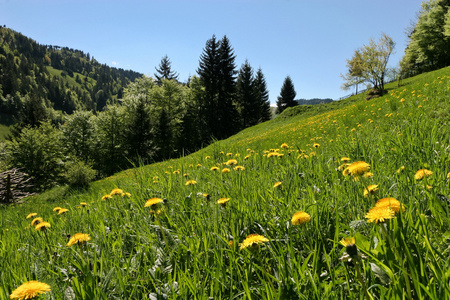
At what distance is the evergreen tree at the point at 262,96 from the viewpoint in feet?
189

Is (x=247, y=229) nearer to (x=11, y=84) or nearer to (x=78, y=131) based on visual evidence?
(x=78, y=131)

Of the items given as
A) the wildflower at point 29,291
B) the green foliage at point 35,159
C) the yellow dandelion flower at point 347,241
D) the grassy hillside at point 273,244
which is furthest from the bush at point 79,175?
the green foliage at point 35,159

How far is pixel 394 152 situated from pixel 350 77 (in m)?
58.1

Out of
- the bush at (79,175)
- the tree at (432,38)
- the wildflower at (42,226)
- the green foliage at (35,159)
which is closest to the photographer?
the wildflower at (42,226)

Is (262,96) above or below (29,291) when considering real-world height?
above

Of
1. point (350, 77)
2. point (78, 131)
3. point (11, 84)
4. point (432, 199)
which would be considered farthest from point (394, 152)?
point (11, 84)

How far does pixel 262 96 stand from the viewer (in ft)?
204

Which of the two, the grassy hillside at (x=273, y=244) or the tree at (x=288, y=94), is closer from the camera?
the grassy hillside at (x=273, y=244)

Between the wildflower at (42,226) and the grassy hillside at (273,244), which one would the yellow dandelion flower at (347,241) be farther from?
the wildflower at (42,226)

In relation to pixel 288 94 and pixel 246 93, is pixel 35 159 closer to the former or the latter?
pixel 246 93

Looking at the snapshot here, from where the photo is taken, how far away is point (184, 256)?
1.40 meters

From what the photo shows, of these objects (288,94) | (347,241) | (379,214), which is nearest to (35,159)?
(347,241)

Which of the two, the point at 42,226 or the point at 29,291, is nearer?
→ the point at 29,291

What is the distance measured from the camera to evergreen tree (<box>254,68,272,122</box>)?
57.5 meters
